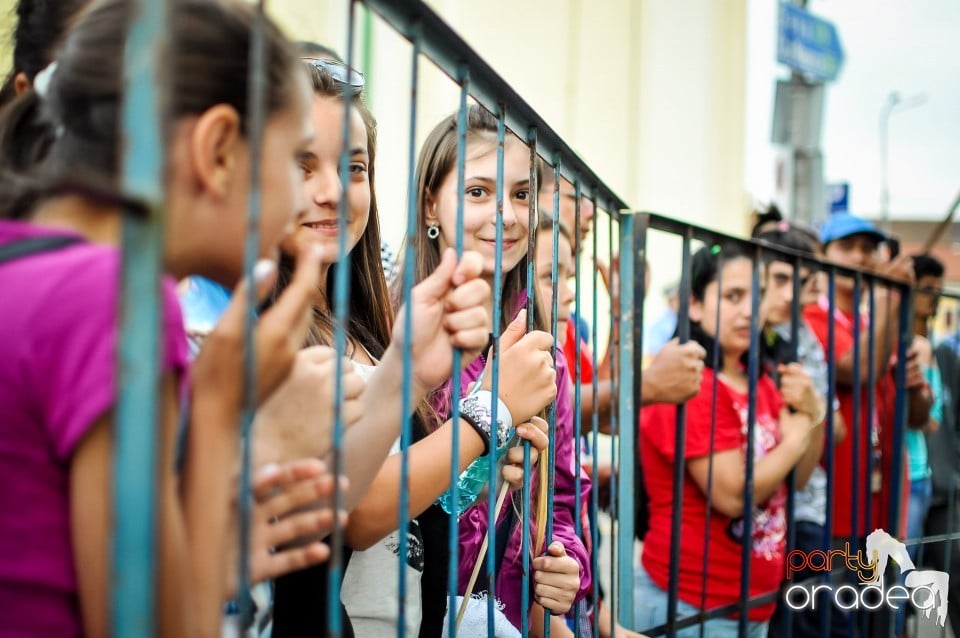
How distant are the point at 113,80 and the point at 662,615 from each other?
221 centimetres

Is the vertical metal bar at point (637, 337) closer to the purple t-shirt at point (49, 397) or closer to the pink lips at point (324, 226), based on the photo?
the pink lips at point (324, 226)

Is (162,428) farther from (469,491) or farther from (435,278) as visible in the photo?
(469,491)

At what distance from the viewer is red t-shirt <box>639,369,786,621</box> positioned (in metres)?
2.70

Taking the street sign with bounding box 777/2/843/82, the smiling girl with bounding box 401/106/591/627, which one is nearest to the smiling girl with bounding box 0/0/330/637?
the smiling girl with bounding box 401/106/591/627

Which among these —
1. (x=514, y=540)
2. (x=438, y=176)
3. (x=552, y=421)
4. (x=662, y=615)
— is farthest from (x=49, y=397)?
(x=662, y=615)

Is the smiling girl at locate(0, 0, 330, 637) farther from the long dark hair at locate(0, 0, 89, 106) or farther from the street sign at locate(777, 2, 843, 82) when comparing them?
the street sign at locate(777, 2, 843, 82)

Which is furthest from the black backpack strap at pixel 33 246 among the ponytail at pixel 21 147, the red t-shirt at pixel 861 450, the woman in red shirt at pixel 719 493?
the red t-shirt at pixel 861 450

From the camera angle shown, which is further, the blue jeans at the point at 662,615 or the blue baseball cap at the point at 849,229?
the blue baseball cap at the point at 849,229

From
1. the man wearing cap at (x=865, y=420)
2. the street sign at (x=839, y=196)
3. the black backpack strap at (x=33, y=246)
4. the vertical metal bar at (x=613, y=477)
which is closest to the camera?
the black backpack strap at (x=33, y=246)

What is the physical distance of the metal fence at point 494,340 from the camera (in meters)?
0.72

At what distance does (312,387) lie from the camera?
1116mm

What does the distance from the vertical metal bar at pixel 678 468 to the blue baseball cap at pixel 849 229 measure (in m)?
2.57

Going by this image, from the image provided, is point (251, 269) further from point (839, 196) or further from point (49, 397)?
point (839, 196)

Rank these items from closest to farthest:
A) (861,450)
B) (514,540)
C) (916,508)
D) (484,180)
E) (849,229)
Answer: (514,540), (484,180), (861,450), (916,508), (849,229)
